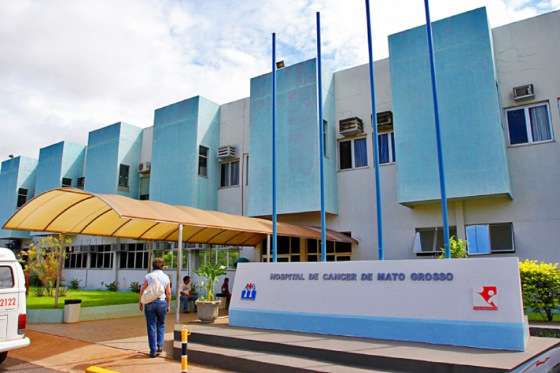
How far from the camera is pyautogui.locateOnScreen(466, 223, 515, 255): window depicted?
48.5 ft

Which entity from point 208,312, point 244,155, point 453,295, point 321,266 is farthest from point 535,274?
point 244,155

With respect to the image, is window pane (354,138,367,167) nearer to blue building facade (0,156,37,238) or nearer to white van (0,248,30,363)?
white van (0,248,30,363)

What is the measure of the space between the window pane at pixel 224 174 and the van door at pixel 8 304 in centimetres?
1542

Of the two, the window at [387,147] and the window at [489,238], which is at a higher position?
the window at [387,147]

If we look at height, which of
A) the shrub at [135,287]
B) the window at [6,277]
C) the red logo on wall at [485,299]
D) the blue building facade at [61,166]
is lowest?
the shrub at [135,287]

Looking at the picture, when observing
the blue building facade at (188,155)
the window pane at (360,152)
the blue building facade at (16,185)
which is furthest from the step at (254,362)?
the blue building facade at (16,185)

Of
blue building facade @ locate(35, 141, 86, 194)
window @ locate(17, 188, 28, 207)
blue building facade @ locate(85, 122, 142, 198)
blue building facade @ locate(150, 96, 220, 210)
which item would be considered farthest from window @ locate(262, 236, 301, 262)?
window @ locate(17, 188, 28, 207)

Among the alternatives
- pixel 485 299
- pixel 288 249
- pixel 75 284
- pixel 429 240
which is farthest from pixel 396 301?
pixel 75 284

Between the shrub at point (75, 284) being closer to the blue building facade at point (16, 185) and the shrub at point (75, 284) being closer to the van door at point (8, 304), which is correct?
the blue building facade at point (16, 185)

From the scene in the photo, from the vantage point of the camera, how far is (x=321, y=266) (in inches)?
372

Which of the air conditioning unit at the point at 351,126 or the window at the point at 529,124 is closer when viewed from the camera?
the window at the point at 529,124

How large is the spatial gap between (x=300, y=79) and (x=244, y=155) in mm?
5263

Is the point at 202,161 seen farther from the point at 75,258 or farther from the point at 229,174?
the point at 75,258

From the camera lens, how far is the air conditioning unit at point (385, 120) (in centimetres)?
1777
